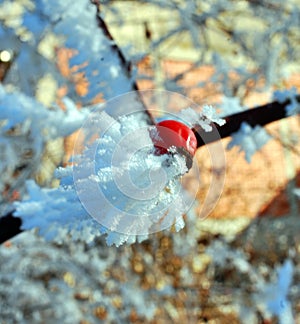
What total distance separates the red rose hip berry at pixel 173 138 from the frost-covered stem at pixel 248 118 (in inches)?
9.5

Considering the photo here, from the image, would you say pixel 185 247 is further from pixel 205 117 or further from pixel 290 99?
pixel 205 117

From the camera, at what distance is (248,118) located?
157 centimetres

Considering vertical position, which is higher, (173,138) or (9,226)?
(173,138)

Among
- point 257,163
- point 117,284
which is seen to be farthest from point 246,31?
point 117,284

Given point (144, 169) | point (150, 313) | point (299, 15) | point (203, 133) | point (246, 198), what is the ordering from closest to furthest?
point (144, 169) → point (203, 133) → point (299, 15) → point (150, 313) → point (246, 198)

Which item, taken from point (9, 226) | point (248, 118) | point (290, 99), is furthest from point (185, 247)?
point (9, 226)

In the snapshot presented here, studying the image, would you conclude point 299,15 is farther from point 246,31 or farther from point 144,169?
point 144,169

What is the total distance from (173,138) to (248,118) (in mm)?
624

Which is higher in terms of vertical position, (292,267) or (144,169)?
(144,169)

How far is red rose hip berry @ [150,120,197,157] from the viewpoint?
98 centimetres

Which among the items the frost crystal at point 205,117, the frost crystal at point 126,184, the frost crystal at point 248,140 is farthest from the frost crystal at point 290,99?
the frost crystal at point 126,184

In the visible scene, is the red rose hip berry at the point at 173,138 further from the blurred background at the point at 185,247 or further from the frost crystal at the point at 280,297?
the frost crystal at the point at 280,297

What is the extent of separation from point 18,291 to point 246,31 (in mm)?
2619

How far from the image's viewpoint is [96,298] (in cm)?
395
